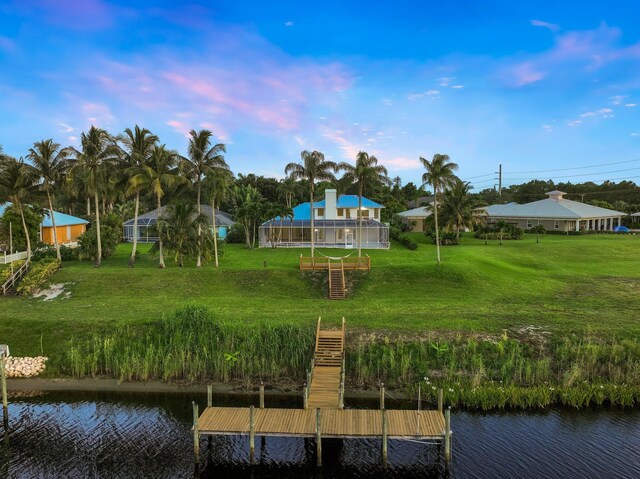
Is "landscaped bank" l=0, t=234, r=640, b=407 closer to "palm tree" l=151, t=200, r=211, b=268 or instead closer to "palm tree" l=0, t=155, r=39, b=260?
"palm tree" l=151, t=200, r=211, b=268

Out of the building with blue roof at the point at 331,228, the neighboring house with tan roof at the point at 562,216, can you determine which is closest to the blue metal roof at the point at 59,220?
the building with blue roof at the point at 331,228

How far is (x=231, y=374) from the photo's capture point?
75.7ft

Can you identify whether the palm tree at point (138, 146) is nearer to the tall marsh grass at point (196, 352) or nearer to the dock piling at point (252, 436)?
the tall marsh grass at point (196, 352)

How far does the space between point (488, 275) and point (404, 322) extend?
49.1ft

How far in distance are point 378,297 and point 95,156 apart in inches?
1021

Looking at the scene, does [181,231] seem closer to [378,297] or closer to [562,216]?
[378,297]

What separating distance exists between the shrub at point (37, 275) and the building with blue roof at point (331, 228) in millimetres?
23397

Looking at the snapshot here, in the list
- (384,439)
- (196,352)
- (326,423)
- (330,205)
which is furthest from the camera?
(330,205)

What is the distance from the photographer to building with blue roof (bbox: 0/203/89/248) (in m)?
52.8

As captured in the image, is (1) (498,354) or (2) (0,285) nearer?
(1) (498,354)

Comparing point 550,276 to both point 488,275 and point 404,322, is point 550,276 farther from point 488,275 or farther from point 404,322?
point 404,322

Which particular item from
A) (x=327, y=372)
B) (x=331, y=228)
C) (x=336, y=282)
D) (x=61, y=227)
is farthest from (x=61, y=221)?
(x=327, y=372)

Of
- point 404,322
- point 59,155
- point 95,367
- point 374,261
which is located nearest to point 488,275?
point 374,261

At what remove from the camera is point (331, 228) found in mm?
57125
